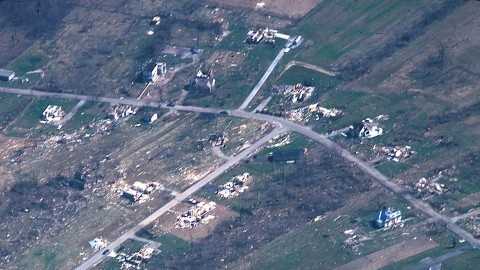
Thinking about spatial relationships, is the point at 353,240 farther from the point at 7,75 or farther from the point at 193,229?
the point at 7,75

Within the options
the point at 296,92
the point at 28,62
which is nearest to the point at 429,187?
the point at 296,92

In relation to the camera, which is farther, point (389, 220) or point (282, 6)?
point (282, 6)

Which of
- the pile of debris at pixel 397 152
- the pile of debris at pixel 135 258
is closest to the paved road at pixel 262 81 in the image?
the pile of debris at pixel 397 152

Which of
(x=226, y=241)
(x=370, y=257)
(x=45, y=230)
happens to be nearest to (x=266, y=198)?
(x=226, y=241)

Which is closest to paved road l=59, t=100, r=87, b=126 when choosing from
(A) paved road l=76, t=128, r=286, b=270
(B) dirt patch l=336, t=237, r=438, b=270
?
(A) paved road l=76, t=128, r=286, b=270

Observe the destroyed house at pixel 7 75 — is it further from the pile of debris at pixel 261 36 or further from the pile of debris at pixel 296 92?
the pile of debris at pixel 296 92

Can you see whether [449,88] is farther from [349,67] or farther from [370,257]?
[370,257]

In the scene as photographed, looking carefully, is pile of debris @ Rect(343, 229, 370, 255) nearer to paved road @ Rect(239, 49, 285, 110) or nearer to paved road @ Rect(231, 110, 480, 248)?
paved road @ Rect(231, 110, 480, 248)
